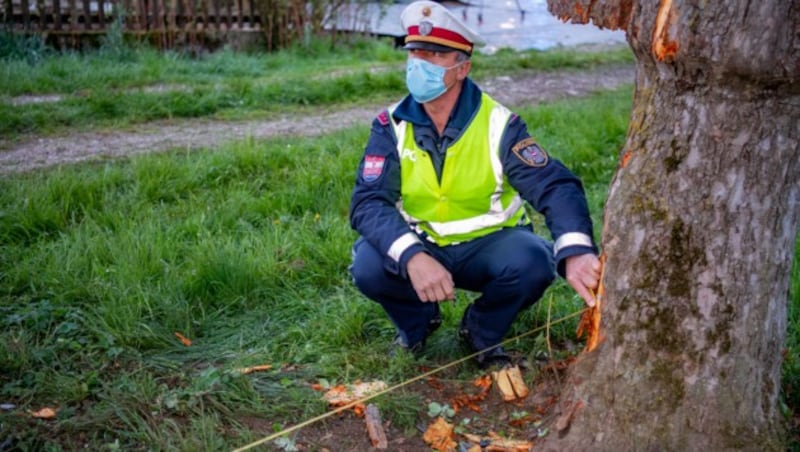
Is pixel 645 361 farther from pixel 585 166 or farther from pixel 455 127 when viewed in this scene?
pixel 585 166

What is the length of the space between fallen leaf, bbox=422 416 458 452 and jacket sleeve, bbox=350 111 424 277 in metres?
0.60

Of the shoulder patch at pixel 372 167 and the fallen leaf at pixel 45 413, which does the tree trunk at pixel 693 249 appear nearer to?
the shoulder patch at pixel 372 167

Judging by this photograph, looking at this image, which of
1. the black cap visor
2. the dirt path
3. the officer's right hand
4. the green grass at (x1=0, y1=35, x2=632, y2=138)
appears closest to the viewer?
the officer's right hand

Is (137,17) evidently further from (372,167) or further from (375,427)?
(375,427)

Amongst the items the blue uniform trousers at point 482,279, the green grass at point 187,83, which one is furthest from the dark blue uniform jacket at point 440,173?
the green grass at point 187,83

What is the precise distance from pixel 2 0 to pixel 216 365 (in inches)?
321

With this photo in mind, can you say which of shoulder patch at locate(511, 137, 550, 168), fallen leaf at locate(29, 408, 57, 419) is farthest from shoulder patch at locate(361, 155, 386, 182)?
fallen leaf at locate(29, 408, 57, 419)

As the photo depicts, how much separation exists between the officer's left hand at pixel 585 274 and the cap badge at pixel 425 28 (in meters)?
1.15

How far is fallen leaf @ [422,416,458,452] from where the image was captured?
3.39 metres

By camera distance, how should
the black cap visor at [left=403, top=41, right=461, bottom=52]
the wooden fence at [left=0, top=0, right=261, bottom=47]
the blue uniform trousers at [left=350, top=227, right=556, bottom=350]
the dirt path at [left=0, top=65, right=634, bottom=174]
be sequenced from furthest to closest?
the wooden fence at [left=0, top=0, right=261, bottom=47]
the dirt path at [left=0, top=65, right=634, bottom=174]
the black cap visor at [left=403, top=41, right=461, bottom=52]
the blue uniform trousers at [left=350, top=227, right=556, bottom=350]

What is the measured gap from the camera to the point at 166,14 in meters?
11.4

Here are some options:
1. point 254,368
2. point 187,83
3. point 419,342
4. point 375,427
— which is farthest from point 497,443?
point 187,83

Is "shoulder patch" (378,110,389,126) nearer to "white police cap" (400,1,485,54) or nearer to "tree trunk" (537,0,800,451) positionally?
"white police cap" (400,1,485,54)

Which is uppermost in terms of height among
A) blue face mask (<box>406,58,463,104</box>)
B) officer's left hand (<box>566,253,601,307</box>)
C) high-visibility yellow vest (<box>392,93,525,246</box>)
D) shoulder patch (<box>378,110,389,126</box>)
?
blue face mask (<box>406,58,463,104</box>)
